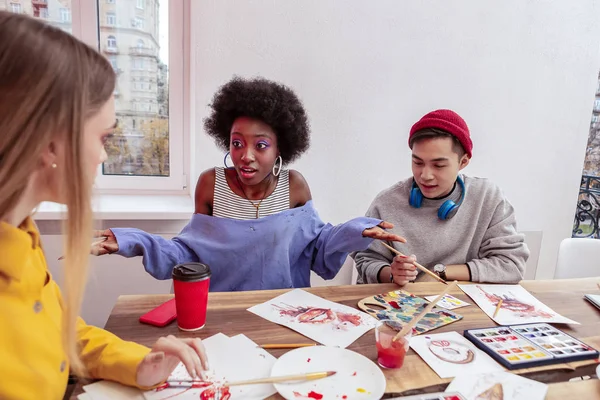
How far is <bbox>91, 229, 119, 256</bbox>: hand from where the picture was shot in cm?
101

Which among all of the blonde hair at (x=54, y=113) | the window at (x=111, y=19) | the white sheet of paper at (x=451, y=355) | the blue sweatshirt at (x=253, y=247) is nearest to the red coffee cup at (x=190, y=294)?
the blonde hair at (x=54, y=113)

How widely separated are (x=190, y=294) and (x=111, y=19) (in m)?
1.70

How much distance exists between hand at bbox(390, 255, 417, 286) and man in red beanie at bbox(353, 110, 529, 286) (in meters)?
0.11

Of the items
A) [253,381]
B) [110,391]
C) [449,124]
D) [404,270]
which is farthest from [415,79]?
[110,391]

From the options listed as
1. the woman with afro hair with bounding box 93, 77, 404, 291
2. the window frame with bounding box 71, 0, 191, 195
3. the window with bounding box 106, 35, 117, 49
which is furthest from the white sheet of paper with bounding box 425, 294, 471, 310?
the window with bounding box 106, 35, 117, 49

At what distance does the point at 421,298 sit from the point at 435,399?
1.68 ft

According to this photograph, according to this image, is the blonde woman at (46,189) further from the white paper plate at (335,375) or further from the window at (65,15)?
the window at (65,15)

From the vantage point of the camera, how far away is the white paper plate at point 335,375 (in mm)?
723

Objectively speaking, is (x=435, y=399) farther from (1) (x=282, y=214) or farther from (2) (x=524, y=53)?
(2) (x=524, y=53)

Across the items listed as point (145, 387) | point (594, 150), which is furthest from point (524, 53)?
point (145, 387)

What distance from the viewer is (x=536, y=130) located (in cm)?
250

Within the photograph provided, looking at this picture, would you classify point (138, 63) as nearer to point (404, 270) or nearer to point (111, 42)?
point (111, 42)

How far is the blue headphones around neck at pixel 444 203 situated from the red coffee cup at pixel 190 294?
0.94 meters

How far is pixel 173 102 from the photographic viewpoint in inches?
81.5
